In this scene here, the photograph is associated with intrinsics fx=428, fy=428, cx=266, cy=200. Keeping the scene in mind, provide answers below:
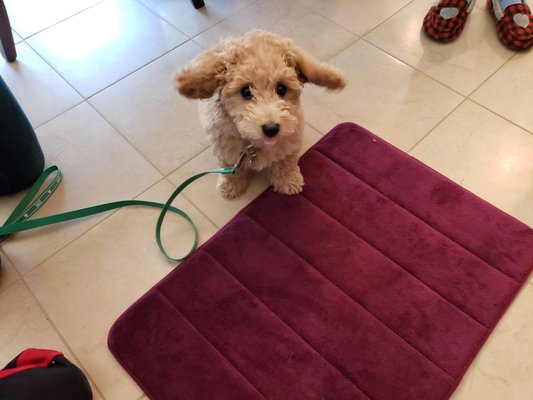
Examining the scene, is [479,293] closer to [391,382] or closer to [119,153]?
[391,382]

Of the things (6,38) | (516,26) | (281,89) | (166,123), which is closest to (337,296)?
(281,89)

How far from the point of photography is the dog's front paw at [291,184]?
1.33 m

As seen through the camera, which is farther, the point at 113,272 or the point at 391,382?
the point at 113,272

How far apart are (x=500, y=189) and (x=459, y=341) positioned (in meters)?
0.54

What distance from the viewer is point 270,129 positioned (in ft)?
3.09

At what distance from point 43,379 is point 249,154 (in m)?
0.74

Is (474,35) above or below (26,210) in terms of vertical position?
above

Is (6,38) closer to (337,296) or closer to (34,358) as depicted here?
(34,358)

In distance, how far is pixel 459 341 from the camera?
1.12 m

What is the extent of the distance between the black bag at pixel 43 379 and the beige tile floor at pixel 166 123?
83 mm

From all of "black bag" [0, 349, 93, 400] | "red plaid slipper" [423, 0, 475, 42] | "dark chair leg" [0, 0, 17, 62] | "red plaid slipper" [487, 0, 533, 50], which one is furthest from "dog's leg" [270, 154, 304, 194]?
"dark chair leg" [0, 0, 17, 62]

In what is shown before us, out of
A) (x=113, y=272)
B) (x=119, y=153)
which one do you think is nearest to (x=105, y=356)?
(x=113, y=272)

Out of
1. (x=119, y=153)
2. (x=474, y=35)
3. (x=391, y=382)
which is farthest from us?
(x=474, y=35)

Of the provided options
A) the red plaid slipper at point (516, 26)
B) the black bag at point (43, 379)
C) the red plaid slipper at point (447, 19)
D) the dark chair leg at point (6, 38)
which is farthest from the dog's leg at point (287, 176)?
the dark chair leg at point (6, 38)
